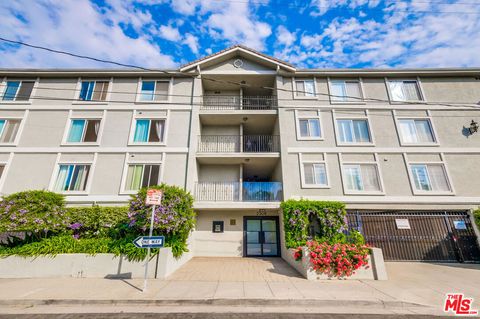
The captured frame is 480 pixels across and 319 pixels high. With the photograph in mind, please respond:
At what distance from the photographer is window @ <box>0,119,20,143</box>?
39.5 feet

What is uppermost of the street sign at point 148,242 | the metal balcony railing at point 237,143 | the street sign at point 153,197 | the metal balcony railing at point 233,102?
the metal balcony railing at point 233,102

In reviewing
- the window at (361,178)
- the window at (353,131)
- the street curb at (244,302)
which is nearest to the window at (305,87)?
the window at (353,131)

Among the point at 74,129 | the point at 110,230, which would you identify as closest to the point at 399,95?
the point at 110,230

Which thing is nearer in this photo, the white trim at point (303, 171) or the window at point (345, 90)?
the white trim at point (303, 171)

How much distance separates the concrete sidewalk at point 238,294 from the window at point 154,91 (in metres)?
10.6

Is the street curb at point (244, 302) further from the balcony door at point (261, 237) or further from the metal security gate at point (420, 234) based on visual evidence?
the balcony door at point (261, 237)

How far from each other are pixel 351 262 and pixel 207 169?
9.39m

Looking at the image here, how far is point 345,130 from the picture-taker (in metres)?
12.4

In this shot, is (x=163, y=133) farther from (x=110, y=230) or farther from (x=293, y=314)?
(x=293, y=314)

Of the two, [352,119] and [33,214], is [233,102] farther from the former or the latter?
[33,214]

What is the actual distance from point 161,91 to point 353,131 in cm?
1312

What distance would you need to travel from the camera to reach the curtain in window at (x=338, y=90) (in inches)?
517

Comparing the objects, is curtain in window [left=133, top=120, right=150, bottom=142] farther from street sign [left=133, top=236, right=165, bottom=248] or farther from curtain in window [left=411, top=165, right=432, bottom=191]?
curtain in window [left=411, top=165, right=432, bottom=191]

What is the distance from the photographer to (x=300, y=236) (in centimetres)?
975
